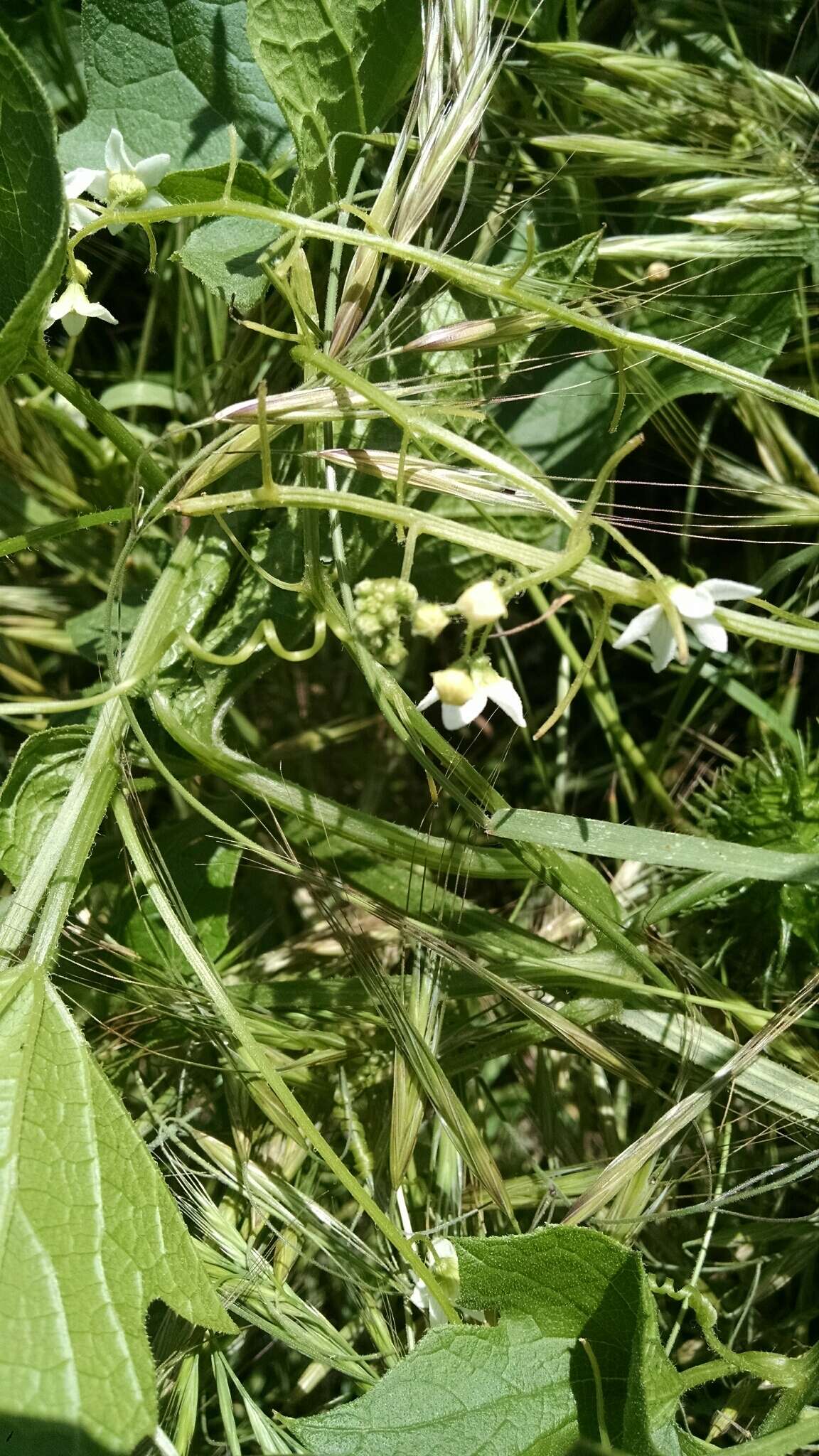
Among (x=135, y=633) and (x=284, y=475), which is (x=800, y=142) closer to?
(x=284, y=475)

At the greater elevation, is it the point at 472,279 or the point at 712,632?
the point at 472,279

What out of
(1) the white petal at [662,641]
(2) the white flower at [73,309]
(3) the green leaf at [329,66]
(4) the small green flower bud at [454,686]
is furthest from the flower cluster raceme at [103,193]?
(1) the white petal at [662,641]

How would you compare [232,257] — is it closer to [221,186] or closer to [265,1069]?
[221,186]

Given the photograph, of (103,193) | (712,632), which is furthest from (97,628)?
(712,632)

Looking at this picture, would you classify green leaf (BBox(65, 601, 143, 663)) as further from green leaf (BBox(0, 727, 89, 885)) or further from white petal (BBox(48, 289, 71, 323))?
white petal (BBox(48, 289, 71, 323))

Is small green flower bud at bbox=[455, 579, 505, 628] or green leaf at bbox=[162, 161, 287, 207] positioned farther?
green leaf at bbox=[162, 161, 287, 207]

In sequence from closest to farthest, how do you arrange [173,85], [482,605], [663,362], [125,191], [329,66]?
[482,605]
[125,191]
[329,66]
[173,85]
[663,362]

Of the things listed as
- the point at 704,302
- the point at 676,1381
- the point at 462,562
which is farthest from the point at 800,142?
the point at 676,1381

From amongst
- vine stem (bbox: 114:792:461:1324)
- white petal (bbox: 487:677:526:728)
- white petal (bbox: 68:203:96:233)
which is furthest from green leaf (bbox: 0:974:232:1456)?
white petal (bbox: 68:203:96:233)

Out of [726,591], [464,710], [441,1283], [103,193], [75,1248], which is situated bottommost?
[441,1283]
